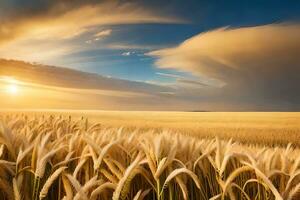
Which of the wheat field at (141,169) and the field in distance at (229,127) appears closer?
the wheat field at (141,169)

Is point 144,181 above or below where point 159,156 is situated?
below

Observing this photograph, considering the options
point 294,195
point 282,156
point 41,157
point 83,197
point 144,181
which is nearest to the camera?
point 83,197

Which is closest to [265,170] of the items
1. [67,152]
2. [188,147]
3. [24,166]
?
[188,147]

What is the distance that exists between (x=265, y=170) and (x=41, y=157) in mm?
1434

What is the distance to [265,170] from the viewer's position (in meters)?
3.03

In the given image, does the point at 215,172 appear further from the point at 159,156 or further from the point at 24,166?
the point at 24,166

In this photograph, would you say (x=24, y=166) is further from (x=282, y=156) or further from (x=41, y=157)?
(x=282, y=156)

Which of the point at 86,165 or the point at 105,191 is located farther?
the point at 86,165

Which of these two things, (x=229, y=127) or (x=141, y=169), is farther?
(x=229, y=127)

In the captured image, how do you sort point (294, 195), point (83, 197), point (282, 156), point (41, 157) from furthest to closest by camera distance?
1. point (282, 156)
2. point (294, 195)
3. point (41, 157)
4. point (83, 197)

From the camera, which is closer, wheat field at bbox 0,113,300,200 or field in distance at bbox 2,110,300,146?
wheat field at bbox 0,113,300,200

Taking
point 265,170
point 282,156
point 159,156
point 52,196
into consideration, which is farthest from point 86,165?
point 282,156

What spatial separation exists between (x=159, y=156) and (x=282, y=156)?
1027 millimetres

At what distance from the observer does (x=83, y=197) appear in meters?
2.09
